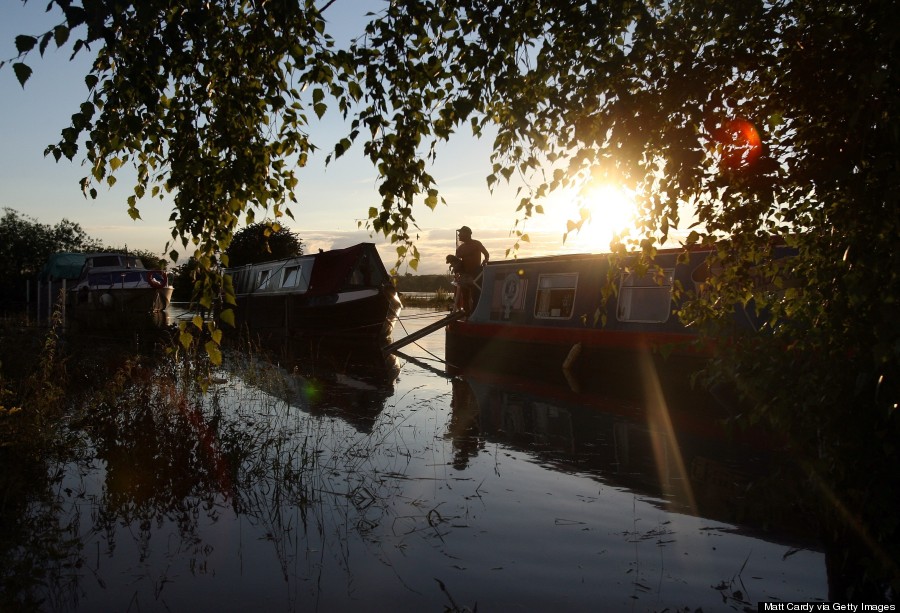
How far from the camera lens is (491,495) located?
5309mm

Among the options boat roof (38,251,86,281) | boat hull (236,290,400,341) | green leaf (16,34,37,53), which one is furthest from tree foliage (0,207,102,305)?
green leaf (16,34,37,53)

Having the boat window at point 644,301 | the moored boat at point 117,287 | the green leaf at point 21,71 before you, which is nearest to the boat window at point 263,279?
the moored boat at point 117,287

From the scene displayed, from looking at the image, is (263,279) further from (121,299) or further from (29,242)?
(29,242)

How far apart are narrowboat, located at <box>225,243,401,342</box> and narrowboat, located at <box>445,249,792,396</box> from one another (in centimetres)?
477

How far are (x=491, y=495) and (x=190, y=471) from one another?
2116 mm

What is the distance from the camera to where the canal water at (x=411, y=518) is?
3666 mm

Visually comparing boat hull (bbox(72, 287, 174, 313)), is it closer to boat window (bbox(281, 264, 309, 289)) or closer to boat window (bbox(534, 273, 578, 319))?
boat window (bbox(281, 264, 309, 289))

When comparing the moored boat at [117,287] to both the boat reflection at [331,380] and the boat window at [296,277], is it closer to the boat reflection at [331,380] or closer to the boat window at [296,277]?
the boat window at [296,277]

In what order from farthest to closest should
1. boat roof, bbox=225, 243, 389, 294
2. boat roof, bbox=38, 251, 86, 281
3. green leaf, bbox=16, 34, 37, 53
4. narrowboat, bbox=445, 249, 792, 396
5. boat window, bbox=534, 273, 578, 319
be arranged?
boat roof, bbox=38, 251, 86, 281
boat roof, bbox=225, 243, 389, 294
boat window, bbox=534, 273, 578, 319
narrowboat, bbox=445, 249, 792, 396
green leaf, bbox=16, 34, 37, 53

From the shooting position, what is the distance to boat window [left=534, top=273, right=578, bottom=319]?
12.2 metres

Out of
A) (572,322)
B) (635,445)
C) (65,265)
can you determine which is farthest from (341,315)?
(65,265)

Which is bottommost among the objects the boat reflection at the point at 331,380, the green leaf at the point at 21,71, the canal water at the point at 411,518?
the boat reflection at the point at 331,380

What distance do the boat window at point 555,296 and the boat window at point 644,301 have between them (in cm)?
111

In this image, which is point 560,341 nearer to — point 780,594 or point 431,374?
point 431,374
